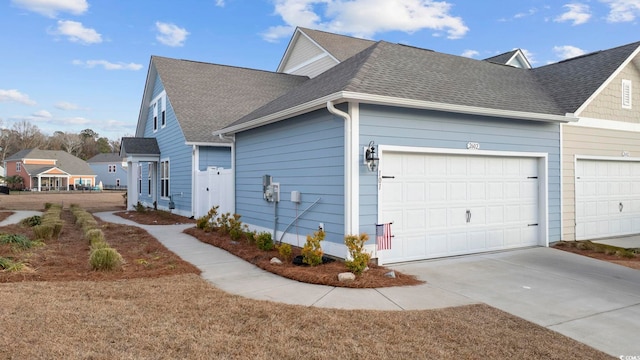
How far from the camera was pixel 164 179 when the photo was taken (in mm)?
18906

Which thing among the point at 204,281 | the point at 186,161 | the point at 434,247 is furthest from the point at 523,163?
the point at 186,161

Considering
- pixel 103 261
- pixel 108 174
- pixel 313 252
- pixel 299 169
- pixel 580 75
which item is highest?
pixel 580 75

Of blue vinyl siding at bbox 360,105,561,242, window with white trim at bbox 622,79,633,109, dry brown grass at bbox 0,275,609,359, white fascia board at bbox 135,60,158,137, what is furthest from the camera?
white fascia board at bbox 135,60,158,137

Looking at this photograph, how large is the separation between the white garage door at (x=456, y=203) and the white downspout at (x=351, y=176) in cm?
66

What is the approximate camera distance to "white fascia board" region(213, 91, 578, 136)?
23.3 feet

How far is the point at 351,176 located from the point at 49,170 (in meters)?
57.2

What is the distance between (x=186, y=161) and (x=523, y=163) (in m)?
11.7

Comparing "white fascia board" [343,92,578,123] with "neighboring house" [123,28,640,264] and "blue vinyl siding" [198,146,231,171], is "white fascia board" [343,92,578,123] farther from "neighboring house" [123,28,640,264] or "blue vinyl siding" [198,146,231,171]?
"blue vinyl siding" [198,146,231,171]

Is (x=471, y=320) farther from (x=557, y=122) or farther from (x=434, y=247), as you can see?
(x=557, y=122)

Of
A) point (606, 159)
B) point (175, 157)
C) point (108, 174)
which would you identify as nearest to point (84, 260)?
point (175, 157)

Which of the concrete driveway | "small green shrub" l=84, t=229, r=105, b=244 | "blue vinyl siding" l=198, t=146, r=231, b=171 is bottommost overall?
the concrete driveway

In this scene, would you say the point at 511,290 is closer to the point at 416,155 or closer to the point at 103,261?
the point at 416,155

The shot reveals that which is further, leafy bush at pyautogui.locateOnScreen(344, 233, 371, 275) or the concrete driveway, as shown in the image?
leafy bush at pyautogui.locateOnScreen(344, 233, 371, 275)

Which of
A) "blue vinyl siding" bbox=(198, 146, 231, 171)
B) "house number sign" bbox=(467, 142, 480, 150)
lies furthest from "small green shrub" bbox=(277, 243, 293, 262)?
"blue vinyl siding" bbox=(198, 146, 231, 171)
